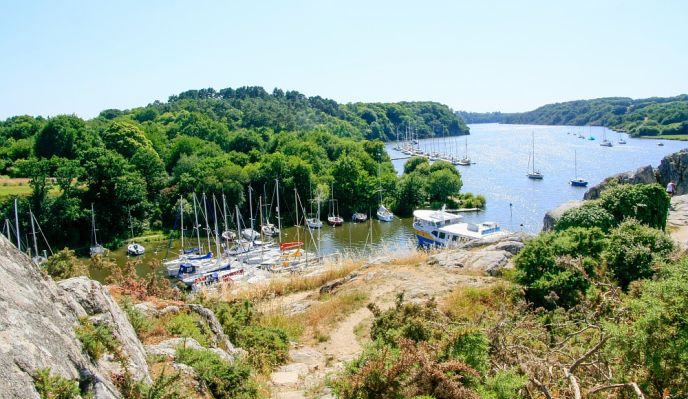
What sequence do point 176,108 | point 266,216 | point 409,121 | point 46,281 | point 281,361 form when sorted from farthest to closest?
point 409,121 < point 176,108 < point 266,216 < point 281,361 < point 46,281

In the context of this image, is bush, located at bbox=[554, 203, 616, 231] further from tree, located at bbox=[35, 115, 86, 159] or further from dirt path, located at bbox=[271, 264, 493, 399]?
tree, located at bbox=[35, 115, 86, 159]

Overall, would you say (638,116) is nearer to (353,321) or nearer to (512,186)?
(512,186)

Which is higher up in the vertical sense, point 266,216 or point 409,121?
point 409,121

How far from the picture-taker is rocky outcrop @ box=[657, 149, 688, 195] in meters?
26.3

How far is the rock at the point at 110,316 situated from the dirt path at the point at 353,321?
9.20 ft

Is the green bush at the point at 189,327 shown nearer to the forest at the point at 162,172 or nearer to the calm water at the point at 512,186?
the calm water at the point at 512,186

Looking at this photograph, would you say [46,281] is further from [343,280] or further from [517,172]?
[517,172]

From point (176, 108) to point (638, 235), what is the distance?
326ft

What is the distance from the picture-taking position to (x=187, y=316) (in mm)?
9102

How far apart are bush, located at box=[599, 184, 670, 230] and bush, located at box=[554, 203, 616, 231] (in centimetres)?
53

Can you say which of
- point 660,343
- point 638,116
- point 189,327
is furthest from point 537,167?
point 638,116

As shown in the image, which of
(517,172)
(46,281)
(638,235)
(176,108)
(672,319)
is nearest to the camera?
(672,319)

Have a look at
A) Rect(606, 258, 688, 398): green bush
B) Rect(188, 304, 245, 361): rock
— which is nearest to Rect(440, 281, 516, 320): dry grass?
Rect(188, 304, 245, 361): rock

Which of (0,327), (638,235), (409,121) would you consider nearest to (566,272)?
(638,235)
